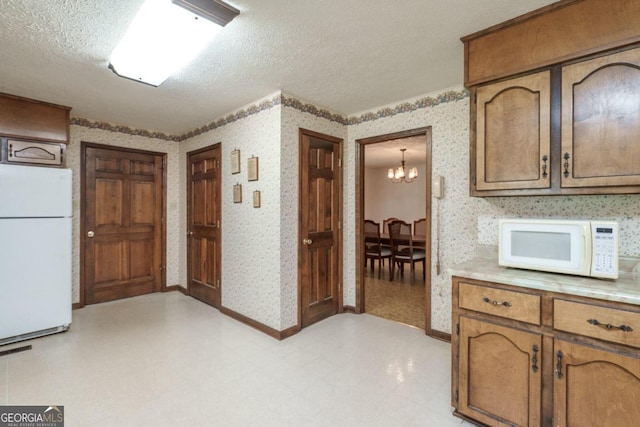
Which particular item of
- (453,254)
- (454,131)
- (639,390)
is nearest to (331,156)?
(454,131)

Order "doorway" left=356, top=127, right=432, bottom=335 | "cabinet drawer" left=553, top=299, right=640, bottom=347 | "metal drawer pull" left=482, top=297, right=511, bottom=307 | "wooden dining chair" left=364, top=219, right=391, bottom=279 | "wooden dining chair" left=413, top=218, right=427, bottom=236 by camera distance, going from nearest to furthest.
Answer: "cabinet drawer" left=553, top=299, right=640, bottom=347 < "metal drawer pull" left=482, top=297, right=511, bottom=307 < "doorway" left=356, top=127, right=432, bottom=335 < "wooden dining chair" left=364, top=219, right=391, bottom=279 < "wooden dining chair" left=413, top=218, right=427, bottom=236

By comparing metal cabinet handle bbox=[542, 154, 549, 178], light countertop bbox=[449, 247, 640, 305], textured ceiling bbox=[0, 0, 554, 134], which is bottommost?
light countertop bbox=[449, 247, 640, 305]

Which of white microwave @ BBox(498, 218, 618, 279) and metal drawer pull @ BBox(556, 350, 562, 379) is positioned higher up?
white microwave @ BBox(498, 218, 618, 279)

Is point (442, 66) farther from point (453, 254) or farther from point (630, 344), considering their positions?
point (630, 344)

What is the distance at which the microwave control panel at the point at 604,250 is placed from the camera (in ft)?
4.75

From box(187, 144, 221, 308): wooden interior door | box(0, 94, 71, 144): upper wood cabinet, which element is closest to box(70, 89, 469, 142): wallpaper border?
box(187, 144, 221, 308): wooden interior door

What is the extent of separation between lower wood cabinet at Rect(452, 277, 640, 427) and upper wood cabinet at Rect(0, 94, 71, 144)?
13.0ft

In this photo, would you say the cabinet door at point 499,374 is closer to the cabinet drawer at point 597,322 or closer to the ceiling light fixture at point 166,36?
the cabinet drawer at point 597,322

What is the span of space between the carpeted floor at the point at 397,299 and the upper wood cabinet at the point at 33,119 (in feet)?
12.7

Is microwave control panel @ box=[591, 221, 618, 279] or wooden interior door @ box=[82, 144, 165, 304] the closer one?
microwave control panel @ box=[591, 221, 618, 279]

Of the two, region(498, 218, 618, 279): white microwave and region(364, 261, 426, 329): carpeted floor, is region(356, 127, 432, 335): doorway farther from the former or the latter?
region(498, 218, 618, 279): white microwave

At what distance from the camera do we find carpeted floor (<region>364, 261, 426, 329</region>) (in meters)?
3.46

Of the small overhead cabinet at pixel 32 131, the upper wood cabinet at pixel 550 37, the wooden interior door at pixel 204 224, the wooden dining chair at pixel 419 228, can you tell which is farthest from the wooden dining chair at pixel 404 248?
the small overhead cabinet at pixel 32 131

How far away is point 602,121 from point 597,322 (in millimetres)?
980
